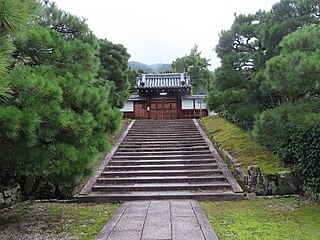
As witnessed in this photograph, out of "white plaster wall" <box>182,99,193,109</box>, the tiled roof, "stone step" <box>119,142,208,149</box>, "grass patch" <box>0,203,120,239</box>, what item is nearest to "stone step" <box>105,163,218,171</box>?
"stone step" <box>119,142,208,149</box>

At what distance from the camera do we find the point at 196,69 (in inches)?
1630

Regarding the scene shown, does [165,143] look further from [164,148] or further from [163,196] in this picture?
[163,196]

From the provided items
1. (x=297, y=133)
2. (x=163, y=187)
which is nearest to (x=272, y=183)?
(x=297, y=133)

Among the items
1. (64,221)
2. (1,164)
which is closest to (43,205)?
(64,221)

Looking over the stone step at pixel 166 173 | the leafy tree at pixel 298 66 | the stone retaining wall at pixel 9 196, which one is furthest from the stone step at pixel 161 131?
the leafy tree at pixel 298 66

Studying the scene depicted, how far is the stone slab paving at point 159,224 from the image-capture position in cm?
448

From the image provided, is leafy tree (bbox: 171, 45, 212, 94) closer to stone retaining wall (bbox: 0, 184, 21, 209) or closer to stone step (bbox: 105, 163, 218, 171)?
stone step (bbox: 105, 163, 218, 171)

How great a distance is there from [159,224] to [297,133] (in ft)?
12.8

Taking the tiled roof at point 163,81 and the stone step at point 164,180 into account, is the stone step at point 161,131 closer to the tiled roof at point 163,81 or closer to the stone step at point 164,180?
the stone step at point 164,180

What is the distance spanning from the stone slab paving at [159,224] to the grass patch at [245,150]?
8.89 ft

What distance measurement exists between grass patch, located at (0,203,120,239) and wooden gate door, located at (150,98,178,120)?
18.5m

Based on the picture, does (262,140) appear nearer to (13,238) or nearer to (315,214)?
(315,214)

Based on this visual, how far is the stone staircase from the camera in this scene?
25.5 feet

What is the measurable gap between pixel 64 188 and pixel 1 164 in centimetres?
328
